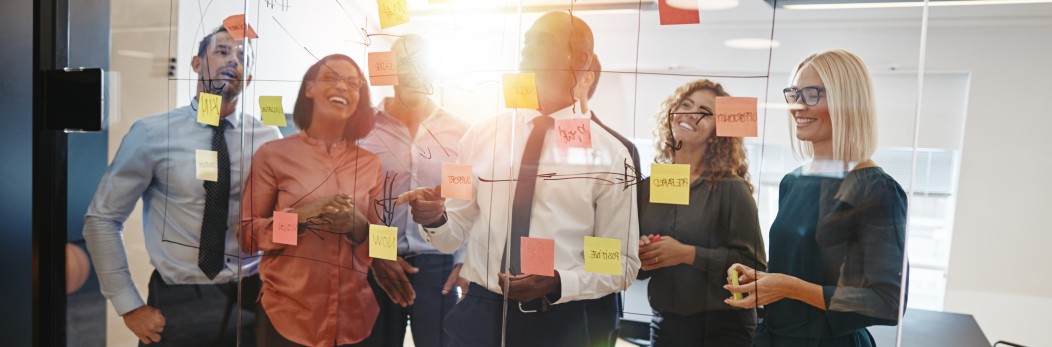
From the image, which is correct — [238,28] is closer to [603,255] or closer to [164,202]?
[164,202]

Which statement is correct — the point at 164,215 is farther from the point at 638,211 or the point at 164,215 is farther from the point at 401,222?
the point at 638,211

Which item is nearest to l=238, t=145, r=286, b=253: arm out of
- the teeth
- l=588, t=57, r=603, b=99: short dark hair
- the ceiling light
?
the teeth

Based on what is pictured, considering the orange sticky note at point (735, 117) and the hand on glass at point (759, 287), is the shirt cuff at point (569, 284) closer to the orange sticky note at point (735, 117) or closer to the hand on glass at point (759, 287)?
the hand on glass at point (759, 287)

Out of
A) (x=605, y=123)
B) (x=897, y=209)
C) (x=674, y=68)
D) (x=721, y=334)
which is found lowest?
(x=721, y=334)

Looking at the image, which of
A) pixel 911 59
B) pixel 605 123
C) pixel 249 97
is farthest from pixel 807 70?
pixel 249 97

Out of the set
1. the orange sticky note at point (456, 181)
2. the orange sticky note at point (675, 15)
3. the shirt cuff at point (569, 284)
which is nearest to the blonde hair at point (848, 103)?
the orange sticky note at point (675, 15)

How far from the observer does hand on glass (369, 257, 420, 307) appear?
1739mm

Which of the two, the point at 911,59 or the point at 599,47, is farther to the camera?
the point at 599,47

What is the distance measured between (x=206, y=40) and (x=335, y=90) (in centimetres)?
50

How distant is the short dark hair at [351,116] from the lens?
1.75 meters

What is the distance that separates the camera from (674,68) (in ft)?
4.64

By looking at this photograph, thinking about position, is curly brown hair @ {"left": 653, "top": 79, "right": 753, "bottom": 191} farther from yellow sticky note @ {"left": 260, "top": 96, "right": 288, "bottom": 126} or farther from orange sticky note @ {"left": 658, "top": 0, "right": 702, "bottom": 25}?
yellow sticky note @ {"left": 260, "top": 96, "right": 288, "bottom": 126}

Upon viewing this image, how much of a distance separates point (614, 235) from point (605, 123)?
258 millimetres

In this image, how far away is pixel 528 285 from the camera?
1573 millimetres
